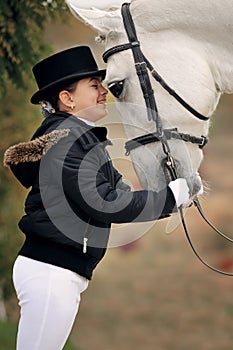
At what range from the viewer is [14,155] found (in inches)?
138

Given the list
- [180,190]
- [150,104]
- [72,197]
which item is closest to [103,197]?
[72,197]

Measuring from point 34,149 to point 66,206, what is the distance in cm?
26

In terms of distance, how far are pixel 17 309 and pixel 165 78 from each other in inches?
221

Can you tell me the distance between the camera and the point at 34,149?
3455 millimetres

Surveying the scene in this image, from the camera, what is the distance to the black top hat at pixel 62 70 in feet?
11.7

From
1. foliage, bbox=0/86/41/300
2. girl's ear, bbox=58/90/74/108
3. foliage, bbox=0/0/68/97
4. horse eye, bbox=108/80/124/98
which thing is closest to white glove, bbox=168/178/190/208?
horse eye, bbox=108/80/124/98

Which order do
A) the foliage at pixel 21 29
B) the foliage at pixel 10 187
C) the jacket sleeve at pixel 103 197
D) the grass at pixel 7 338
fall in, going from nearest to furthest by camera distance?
the jacket sleeve at pixel 103 197
the foliage at pixel 21 29
the grass at pixel 7 338
the foliage at pixel 10 187

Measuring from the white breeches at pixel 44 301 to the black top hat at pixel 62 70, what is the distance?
0.71 metres

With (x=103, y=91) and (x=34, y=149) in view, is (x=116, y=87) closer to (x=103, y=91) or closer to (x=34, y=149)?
(x=103, y=91)

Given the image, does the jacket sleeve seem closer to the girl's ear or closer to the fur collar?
the fur collar

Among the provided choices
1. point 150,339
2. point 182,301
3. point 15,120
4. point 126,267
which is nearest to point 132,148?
point 15,120

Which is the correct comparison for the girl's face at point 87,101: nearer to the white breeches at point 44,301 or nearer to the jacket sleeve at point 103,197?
the jacket sleeve at point 103,197

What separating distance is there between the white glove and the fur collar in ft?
1.51

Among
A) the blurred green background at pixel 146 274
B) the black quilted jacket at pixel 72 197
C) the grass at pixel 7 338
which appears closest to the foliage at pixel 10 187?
the blurred green background at pixel 146 274
